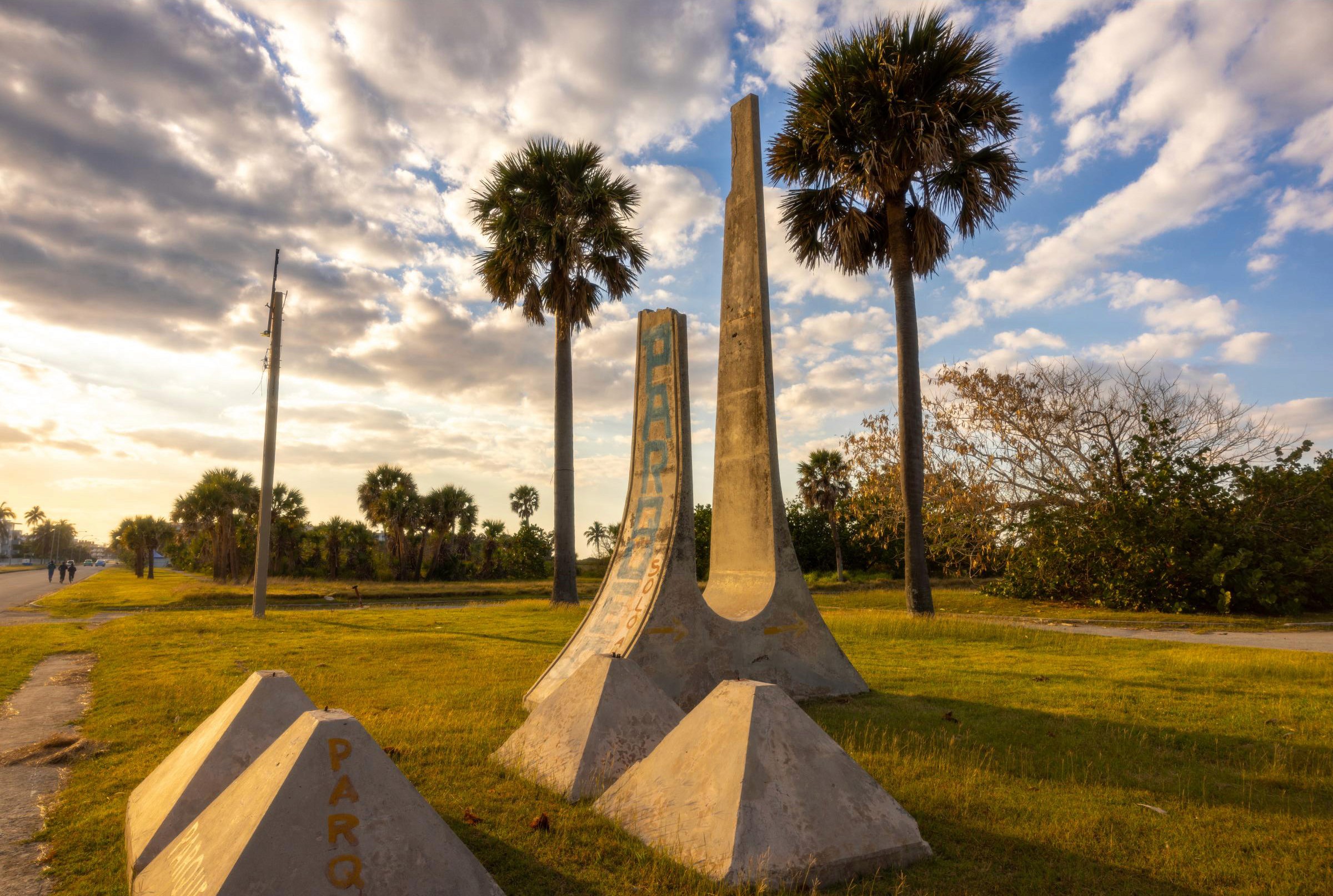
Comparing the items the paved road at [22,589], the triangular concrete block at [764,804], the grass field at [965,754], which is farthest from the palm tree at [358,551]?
the triangular concrete block at [764,804]

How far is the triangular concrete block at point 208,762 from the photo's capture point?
3986 mm

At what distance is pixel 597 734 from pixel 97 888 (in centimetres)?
301

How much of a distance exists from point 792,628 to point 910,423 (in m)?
8.11

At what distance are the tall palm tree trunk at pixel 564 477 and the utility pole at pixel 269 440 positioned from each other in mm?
7264

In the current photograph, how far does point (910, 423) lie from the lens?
637 inches

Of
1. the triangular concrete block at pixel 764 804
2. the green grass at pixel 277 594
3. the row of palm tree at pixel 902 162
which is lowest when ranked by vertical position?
the green grass at pixel 277 594

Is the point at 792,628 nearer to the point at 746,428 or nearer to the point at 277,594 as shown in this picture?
the point at 746,428

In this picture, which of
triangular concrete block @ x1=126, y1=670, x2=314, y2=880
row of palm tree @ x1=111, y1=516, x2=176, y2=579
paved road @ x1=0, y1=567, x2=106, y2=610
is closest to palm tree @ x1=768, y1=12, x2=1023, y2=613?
triangular concrete block @ x1=126, y1=670, x2=314, y2=880

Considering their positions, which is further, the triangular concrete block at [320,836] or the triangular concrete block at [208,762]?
the triangular concrete block at [208,762]

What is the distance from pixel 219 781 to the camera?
4.29 meters

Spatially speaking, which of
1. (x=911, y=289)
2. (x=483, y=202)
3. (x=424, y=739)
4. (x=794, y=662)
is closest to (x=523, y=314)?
(x=483, y=202)

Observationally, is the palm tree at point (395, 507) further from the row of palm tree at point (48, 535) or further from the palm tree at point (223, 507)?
the row of palm tree at point (48, 535)

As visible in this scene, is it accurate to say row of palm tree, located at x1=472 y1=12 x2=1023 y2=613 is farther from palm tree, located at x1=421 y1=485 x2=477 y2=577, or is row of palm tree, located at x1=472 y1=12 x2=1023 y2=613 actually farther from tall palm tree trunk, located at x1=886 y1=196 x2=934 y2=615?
palm tree, located at x1=421 y1=485 x2=477 y2=577

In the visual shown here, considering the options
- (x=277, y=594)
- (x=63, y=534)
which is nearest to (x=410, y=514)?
(x=277, y=594)
